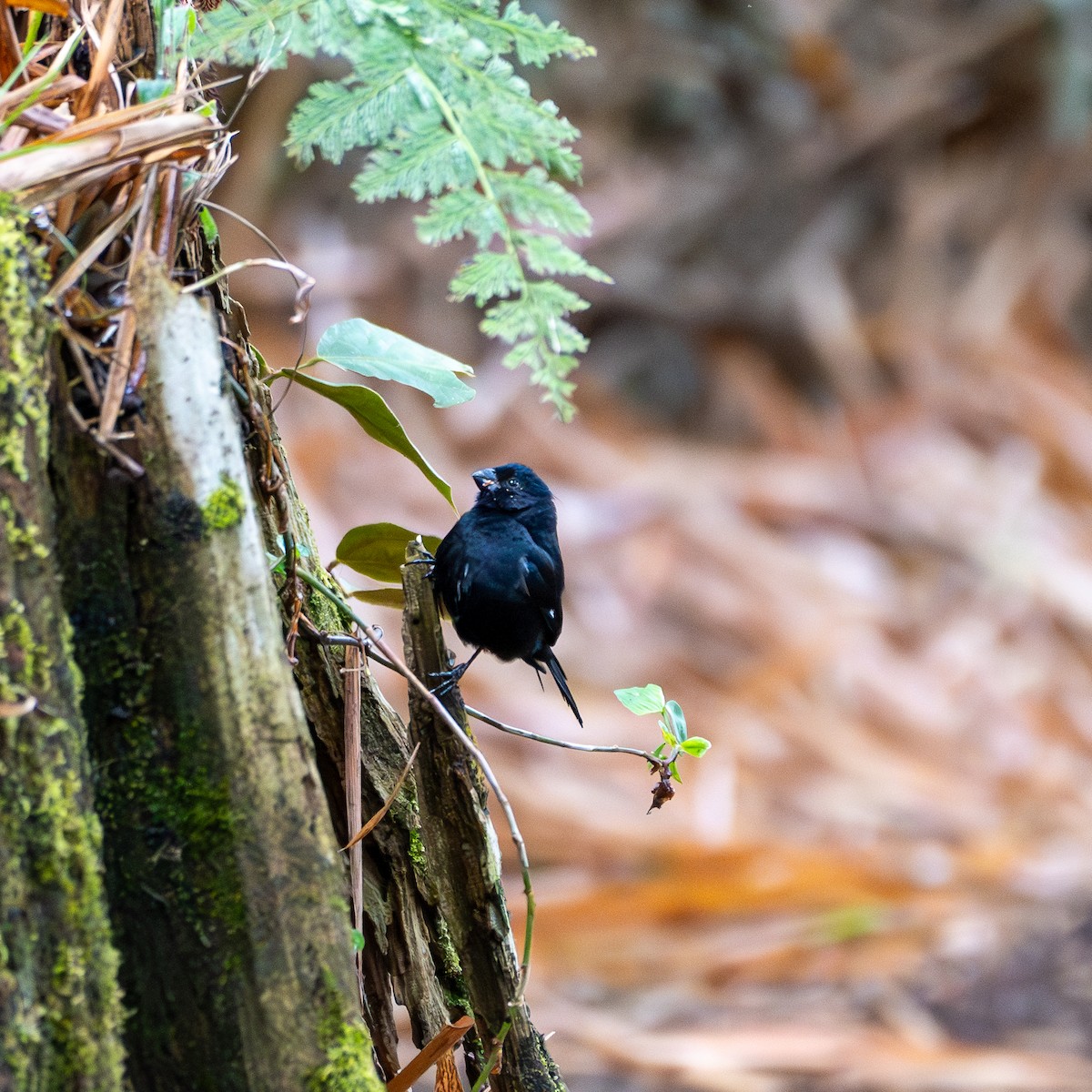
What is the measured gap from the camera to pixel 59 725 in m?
1.04

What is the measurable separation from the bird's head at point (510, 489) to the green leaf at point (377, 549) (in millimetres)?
681

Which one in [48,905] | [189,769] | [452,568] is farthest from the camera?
[452,568]

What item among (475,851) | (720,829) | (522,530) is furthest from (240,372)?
(720,829)

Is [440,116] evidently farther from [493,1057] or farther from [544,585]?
[544,585]

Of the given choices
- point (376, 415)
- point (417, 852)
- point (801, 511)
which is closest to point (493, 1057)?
point (417, 852)

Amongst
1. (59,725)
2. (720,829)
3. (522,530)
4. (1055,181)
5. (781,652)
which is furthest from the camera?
(1055,181)

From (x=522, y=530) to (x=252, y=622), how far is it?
131 cm

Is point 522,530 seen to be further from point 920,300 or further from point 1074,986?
point 920,300

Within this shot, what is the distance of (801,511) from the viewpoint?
22.0 ft

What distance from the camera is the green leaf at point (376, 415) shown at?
1547mm

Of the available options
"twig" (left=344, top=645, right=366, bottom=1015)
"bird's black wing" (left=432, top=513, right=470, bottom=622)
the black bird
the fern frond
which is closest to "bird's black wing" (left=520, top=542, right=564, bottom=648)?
the black bird

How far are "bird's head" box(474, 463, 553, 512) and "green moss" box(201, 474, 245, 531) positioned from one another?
1.35 metres

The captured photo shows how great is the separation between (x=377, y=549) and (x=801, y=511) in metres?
5.20

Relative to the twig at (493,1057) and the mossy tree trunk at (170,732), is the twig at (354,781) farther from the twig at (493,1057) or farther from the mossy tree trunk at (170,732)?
the mossy tree trunk at (170,732)
